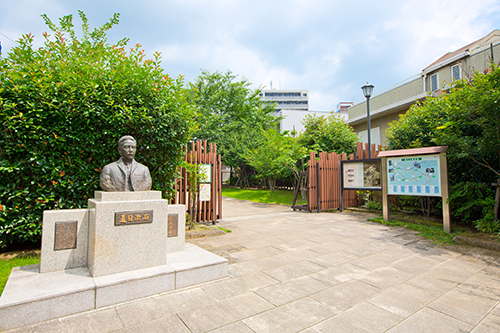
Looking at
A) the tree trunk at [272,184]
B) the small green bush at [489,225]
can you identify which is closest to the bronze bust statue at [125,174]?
the small green bush at [489,225]

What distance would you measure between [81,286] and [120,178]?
1624 millimetres

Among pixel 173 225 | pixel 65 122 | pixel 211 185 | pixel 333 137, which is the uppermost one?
pixel 333 137

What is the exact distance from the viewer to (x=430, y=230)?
6945 millimetres

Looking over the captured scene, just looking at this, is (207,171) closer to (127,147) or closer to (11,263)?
(127,147)

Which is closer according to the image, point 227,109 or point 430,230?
point 430,230

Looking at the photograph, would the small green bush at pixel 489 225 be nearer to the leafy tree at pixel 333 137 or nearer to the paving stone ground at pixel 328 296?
the paving stone ground at pixel 328 296

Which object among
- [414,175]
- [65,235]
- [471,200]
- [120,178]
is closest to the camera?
[65,235]

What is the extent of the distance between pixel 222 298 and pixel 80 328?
59.0 inches

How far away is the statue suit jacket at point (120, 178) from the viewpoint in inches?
160

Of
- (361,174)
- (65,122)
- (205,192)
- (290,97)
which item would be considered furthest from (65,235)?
(290,97)

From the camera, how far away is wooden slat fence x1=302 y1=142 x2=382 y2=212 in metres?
10.7

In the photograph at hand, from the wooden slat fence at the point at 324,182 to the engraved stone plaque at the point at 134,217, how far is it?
7801 millimetres

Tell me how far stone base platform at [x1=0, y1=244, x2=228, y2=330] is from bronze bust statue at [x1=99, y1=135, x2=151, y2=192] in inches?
49.1

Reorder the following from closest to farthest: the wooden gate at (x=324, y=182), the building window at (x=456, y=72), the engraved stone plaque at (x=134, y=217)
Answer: the engraved stone plaque at (x=134, y=217) < the wooden gate at (x=324, y=182) < the building window at (x=456, y=72)
